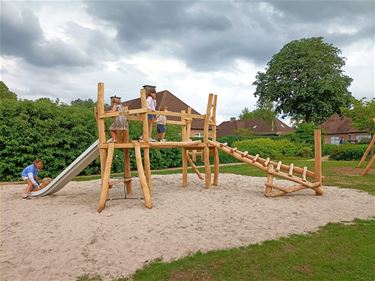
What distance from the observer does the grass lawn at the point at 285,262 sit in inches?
167

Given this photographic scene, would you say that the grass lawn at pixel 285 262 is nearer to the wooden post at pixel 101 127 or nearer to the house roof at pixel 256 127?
the wooden post at pixel 101 127

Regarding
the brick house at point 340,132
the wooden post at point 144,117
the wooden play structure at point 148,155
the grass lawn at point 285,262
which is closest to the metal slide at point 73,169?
the wooden play structure at point 148,155

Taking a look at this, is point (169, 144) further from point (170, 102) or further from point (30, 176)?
point (170, 102)

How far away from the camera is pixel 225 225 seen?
20.2 ft

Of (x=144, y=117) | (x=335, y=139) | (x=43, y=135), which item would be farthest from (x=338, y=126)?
(x=144, y=117)

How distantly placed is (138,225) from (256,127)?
180ft

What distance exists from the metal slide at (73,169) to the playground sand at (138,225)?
0.93ft

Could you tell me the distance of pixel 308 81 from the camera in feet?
119

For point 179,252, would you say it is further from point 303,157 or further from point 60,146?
point 303,157

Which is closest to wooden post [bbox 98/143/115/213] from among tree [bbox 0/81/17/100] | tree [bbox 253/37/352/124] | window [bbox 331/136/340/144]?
tree [bbox 0/81/17/100]

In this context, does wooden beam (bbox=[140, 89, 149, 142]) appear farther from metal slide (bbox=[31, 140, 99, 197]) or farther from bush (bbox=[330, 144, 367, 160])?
bush (bbox=[330, 144, 367, 160])

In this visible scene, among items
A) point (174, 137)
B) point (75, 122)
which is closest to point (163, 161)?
point (174, 137)

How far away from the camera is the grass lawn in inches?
167

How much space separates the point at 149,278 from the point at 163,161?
13.7 m
